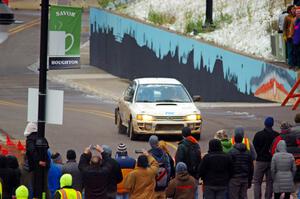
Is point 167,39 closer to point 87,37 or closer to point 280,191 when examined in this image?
point 87,37

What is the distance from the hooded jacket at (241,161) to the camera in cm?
1770

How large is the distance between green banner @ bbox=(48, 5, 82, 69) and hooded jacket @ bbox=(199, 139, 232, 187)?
2.75 metres

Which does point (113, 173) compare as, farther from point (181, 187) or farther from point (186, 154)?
point (186, 154)

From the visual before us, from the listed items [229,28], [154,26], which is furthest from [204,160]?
[154,26]

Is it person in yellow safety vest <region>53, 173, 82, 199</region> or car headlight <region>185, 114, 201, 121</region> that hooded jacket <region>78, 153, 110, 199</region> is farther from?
car headlight <region>185, 114, 201, 121</region>

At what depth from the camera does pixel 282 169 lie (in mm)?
17891

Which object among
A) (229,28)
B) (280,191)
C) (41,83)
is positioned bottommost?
(280,191)

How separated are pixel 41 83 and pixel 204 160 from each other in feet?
10.4

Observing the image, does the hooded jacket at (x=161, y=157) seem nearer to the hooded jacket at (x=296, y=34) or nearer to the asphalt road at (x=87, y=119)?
the asphalt road at (x=87, y=119)

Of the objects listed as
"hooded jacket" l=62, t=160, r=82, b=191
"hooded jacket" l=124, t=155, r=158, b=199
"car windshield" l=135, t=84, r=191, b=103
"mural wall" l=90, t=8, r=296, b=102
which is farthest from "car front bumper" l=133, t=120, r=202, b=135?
"hooded jacket" l=124, t=155, r=158, b=199

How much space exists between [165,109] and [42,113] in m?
11.9

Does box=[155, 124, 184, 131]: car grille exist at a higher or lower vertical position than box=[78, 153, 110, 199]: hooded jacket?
higher

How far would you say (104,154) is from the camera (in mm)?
16406

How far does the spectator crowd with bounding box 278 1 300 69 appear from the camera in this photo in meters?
31.9
